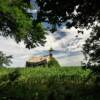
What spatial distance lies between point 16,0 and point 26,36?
386cm

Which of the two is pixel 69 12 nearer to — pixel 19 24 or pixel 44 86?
pixel 44 86

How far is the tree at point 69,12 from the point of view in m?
20.0

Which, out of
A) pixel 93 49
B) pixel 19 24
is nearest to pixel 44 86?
pixel 93 49

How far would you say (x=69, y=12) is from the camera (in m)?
20.3

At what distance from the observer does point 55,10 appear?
2034 centimetres

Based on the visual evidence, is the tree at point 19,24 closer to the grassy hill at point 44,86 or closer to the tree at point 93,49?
the grassy hill at point 44,86

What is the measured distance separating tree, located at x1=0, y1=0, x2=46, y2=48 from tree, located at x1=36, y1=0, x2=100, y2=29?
19.6 meters

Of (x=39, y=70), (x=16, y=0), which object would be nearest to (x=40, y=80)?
(x=39, y=70)

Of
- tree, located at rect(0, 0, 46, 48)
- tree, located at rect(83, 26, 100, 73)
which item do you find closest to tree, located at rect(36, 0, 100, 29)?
tree, located at rect(83, 26, 100, 73)

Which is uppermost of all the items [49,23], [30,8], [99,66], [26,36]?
[30,8]

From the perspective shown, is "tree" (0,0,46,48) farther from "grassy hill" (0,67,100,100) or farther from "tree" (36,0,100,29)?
"tree" (36,0,100,29)

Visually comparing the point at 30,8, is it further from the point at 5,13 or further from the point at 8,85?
the point at 8,85

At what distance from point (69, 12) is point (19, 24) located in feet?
69.6

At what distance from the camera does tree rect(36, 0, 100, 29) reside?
20047mm
